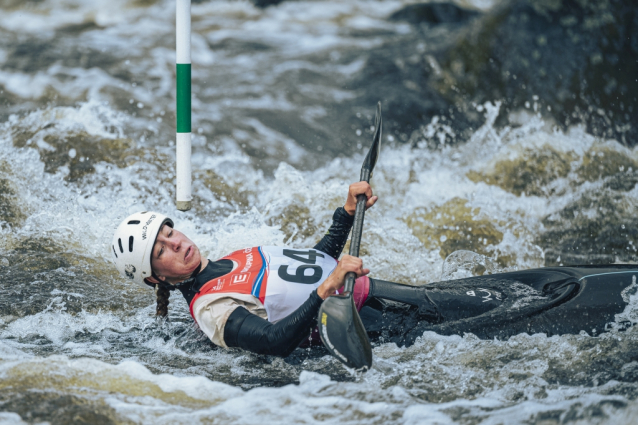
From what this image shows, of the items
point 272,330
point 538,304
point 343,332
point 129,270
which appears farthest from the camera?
point 129,270

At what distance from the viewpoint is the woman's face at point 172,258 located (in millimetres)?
3094

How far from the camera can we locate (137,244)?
3080mm

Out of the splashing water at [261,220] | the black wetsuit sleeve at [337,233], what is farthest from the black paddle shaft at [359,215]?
the splashing water at [261,220]

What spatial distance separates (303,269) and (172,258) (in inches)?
25.4

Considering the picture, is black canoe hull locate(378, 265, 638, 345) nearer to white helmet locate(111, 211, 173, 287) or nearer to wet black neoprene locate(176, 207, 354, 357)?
wet black neoprene locate(176, 207, 354, 357)

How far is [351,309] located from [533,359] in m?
0.97

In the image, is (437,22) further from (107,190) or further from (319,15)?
(107,190)

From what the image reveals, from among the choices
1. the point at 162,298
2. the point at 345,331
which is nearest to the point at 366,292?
the point at 345,331

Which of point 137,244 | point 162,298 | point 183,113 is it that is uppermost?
point 183,113

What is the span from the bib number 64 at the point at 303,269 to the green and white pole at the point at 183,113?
0.86 meters

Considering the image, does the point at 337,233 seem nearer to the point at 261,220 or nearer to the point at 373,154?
the point at 373,154

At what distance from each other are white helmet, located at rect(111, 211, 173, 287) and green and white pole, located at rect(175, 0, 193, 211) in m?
0.55

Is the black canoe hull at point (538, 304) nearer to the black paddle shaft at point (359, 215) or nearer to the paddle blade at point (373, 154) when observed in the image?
the black paddle shaft at point (359, 215)

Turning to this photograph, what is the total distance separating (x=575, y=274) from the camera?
10.6 ft
